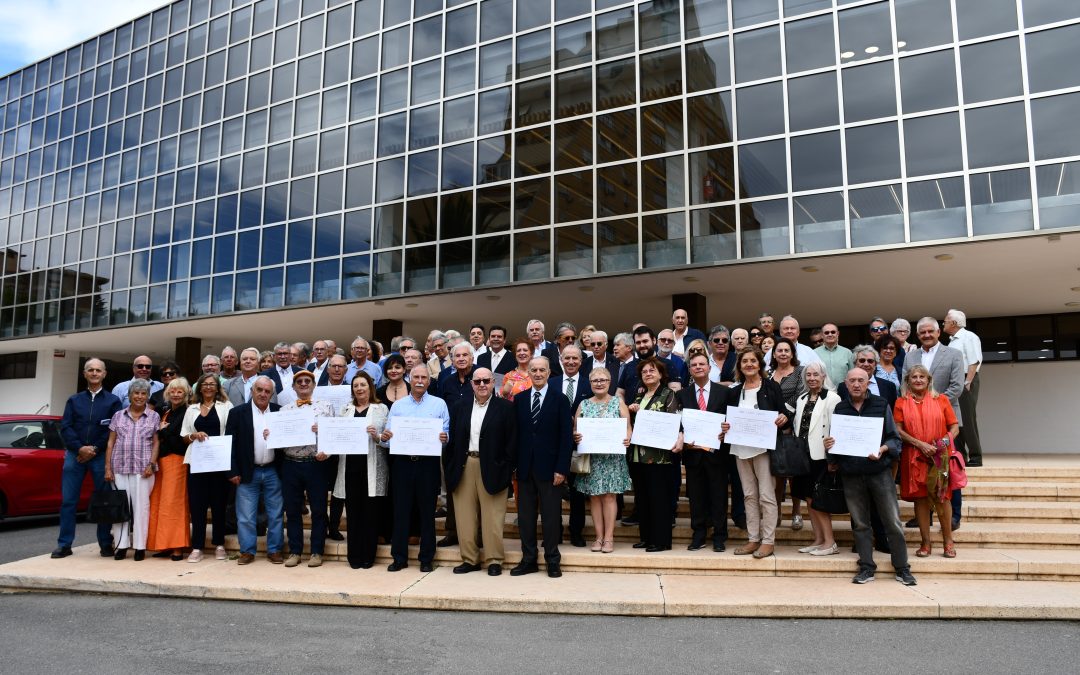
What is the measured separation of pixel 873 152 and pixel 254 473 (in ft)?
40.2

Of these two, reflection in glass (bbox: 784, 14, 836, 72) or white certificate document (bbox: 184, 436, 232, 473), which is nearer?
white certificate document (bbox: 184, 436, 232, 473)

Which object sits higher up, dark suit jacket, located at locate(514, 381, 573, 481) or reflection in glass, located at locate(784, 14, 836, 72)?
reflection in glass, located at locate(784, 14, 836, 72)

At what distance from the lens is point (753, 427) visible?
6480mm

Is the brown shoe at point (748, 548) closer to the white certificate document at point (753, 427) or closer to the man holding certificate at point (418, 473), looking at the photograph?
the white certificate document at point (753, 427)

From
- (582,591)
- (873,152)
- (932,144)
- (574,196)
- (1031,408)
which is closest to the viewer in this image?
(582,591)

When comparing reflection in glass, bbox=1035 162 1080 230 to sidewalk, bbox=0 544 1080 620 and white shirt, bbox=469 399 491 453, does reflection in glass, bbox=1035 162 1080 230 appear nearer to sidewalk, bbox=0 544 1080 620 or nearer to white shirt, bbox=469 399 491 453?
sidewalk, bbox=0 544 1080 620

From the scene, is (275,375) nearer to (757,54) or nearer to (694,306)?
(694,306)

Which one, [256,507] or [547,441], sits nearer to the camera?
[547,441]

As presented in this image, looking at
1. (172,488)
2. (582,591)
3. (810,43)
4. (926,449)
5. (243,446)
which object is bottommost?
(582,591)

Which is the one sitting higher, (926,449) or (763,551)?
(926,449)

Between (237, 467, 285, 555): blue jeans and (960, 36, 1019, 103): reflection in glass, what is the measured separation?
13.3 meters

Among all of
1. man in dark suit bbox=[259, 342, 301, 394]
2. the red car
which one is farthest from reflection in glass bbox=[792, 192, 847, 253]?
the red car

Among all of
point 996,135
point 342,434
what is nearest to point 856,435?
point 342,434

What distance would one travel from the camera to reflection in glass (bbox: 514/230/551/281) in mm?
16359
